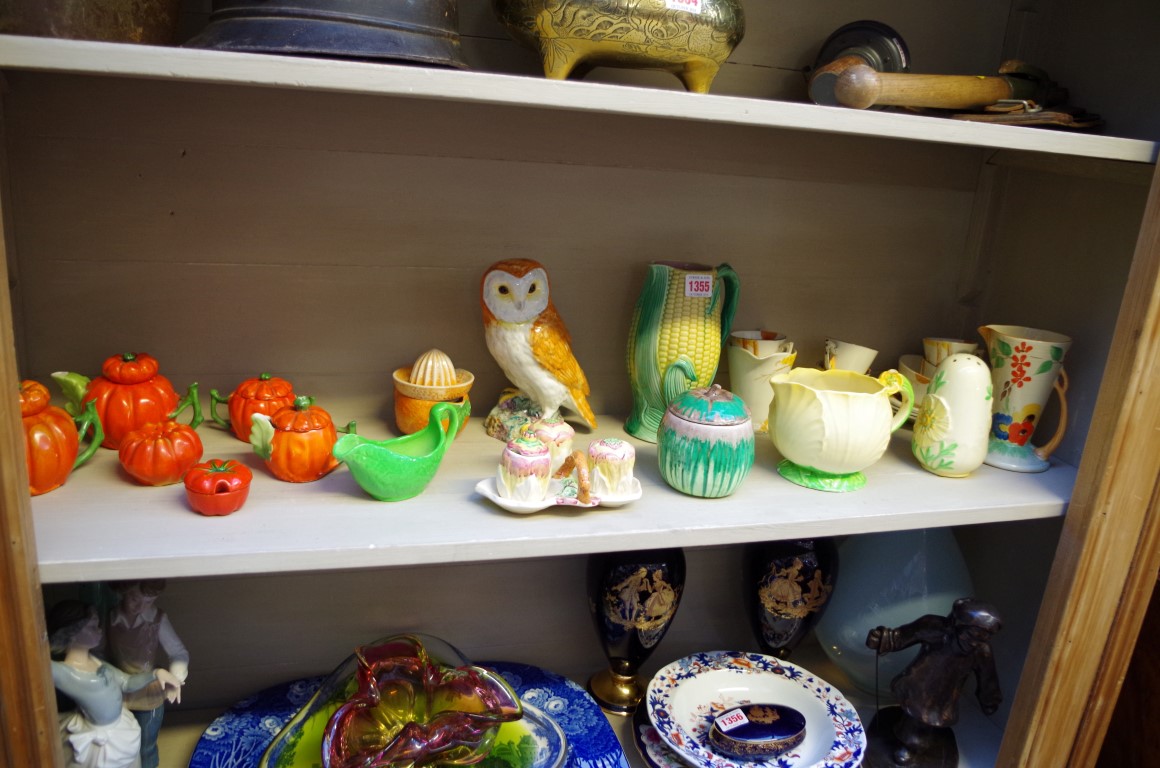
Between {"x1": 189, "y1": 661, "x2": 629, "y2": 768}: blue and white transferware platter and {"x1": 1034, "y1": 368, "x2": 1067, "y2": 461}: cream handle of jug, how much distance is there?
0.63 meters

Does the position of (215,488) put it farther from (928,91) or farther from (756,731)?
(928,91)

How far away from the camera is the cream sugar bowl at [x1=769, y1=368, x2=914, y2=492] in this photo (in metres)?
0.89

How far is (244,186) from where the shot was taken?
0.93 metres

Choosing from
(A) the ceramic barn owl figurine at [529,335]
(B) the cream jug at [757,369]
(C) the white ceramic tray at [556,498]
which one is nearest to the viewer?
(C) the white ceramic tray at [556,498]

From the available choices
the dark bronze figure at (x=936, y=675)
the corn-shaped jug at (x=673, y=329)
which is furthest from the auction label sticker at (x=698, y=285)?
the dark bronze figure at (x=936, y=675)

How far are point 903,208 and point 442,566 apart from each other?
0.81 meters

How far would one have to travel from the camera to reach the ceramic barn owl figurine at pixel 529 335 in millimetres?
914

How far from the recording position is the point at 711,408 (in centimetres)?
87

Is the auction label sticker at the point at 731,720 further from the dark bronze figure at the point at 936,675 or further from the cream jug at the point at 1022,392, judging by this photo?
the cream jug at the point at 1022,392

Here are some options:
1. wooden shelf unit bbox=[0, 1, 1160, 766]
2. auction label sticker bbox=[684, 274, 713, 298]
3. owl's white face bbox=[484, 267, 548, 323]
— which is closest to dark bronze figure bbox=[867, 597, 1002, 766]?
wooden shelf unit bbox=[0, 1, 1160, 766]

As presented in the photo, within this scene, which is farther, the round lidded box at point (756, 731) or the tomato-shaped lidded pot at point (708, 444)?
the round lidded box at point (756, 731)

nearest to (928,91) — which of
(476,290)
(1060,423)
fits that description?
(1060,423)

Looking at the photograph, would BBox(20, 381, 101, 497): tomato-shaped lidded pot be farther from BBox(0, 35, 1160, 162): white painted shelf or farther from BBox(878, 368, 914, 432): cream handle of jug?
BBox(878, 368, 914, 432): cream handle of jug

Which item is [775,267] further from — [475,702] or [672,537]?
[475,702]
